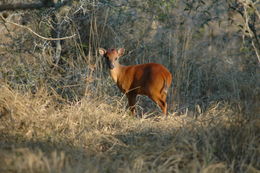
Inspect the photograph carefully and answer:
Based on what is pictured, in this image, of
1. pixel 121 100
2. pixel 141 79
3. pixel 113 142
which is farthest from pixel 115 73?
pixel 113 142

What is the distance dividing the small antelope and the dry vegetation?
25 cm

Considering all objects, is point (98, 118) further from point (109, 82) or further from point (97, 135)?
point (109, 82)

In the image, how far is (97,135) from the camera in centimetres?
646

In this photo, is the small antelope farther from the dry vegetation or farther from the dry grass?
the dry grass

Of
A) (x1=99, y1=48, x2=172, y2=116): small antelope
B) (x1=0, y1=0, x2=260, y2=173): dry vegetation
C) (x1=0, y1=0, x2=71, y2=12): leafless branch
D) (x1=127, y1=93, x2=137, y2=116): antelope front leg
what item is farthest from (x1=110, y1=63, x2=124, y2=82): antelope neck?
(x1=0, y1=0, x2=71, y2=12): leafless branch

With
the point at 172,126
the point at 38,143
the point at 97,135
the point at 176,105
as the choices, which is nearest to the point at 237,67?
the point at 176,105

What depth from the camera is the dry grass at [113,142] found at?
204 inches

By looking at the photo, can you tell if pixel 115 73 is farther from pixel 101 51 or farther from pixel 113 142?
pixel 113 142

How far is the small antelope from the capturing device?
27.8 ft

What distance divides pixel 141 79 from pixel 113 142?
8.30ft

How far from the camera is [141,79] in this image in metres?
8.56

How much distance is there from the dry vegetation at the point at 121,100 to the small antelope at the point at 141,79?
25 centimetres

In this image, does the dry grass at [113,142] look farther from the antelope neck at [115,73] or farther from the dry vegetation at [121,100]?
the antelope neck at [115,73]

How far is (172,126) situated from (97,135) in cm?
108
